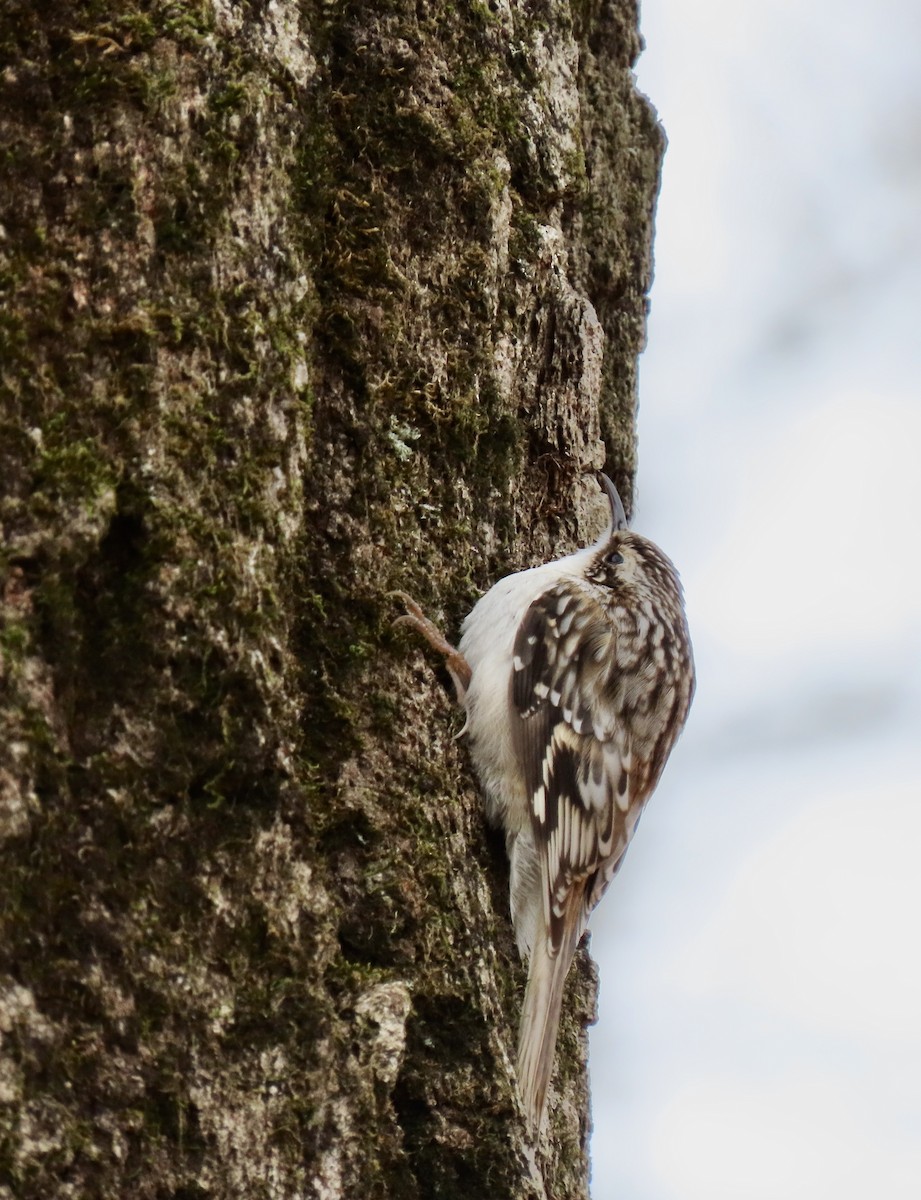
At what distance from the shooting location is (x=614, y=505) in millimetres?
2611

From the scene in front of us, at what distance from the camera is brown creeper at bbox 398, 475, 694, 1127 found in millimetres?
2059

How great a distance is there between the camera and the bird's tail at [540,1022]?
1854 mm

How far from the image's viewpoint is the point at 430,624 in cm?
195

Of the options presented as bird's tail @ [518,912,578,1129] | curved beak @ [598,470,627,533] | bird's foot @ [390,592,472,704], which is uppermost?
curved beak @ [598,470,627,533]

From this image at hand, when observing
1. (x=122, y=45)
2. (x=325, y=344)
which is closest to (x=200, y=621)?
(x=325, y=344)

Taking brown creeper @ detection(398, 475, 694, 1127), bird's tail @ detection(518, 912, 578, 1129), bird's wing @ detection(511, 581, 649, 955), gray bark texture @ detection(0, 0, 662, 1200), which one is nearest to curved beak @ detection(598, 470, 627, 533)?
brown creeper @ detection(398, 475, 694, 1127)

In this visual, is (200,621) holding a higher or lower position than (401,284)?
lower

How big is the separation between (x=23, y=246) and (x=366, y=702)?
701 mm

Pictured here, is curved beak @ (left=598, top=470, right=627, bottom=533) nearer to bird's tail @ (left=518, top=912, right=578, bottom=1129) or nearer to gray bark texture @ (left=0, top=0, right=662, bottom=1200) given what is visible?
gray bark texture @ (left=0, top=0, right=662, bottom=1200)

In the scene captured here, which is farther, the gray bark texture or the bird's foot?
the bird's foot

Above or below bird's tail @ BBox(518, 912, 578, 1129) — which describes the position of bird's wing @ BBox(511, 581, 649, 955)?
above

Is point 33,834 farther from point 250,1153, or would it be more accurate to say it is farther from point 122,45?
point 122,45

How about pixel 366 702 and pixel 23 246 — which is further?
pixel 366 702

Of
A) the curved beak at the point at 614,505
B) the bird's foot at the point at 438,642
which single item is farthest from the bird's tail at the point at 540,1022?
the curved beak at the point at 614,505
